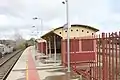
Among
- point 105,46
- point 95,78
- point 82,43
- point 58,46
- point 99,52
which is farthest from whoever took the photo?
point 58,46

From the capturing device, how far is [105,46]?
9.44 m

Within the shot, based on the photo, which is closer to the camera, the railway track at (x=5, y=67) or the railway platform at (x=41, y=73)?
the railway platform at (x=41, y=73)

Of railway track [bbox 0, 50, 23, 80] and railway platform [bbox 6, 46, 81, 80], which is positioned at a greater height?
railway platform [bbox 6, 46, 81, 80]

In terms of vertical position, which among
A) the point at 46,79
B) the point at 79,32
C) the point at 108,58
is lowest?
the point at 46,79

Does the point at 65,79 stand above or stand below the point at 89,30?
below

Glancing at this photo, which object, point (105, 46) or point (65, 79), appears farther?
point (65, 79)

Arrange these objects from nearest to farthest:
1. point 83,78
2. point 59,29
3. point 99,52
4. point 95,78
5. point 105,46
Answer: point 105,46 < point 99,52 < point 95,78 < point 83,78 < point 59,29

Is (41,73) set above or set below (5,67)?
above

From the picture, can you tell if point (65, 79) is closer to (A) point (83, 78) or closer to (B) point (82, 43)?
(A) point (83, 78)

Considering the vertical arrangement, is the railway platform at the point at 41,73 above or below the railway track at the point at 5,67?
above

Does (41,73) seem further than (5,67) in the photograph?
No

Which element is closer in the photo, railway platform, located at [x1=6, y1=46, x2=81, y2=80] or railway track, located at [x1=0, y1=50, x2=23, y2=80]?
railway platform, located at [x1=6, y1=46, x2=81, y2=80]

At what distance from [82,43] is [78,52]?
3.92 ft

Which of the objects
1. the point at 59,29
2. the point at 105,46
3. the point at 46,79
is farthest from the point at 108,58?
the point at 59,29
